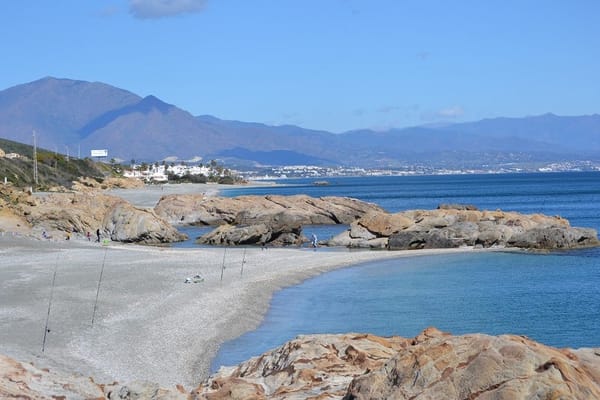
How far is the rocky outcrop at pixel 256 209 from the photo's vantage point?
6656cm

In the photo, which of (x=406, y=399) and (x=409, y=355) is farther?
(x=409, y=355)

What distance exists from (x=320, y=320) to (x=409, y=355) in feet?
47.7

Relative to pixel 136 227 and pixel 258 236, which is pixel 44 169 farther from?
pixel 258 236

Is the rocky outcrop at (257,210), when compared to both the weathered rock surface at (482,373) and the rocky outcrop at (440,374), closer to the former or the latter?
the rocky outcrop at (440,374)

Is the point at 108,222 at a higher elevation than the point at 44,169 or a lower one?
lower

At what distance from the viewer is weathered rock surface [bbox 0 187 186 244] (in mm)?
48969

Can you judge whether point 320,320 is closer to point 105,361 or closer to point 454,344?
point 105,361

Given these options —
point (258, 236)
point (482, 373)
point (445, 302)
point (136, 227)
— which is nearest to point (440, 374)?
point (482, 373)

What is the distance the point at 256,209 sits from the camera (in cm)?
6381

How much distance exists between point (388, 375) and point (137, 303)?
1637cm

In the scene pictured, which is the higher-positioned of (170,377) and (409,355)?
(409,355)

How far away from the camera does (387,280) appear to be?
32.4 metres

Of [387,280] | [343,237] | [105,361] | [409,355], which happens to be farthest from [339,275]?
[409,355]

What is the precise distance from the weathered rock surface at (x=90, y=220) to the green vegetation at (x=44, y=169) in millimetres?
41765
